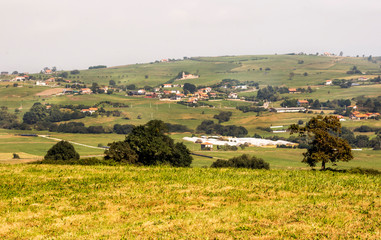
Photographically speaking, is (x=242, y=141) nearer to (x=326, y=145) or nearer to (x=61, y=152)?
(x=61, y=152)

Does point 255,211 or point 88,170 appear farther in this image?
point 88,170

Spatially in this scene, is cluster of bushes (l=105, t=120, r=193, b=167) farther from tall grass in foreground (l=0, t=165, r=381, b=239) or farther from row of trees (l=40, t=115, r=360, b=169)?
tall grass in foreground (l=0, t=165, r=381, b=239)

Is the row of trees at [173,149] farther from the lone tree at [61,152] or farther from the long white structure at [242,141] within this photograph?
the long white structure at [242,141]

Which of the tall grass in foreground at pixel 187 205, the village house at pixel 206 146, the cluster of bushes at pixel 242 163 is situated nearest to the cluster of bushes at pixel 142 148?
the cluster of bushes at pixel 242 163

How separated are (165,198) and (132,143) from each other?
1309 inches

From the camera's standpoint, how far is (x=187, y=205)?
26.5 meters

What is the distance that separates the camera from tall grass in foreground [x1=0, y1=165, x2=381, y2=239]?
21031 mm

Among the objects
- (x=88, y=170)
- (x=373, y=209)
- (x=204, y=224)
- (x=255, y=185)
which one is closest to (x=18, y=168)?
(x=88, y=170)

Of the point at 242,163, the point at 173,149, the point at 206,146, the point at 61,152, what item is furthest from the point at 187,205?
the point at 206,146

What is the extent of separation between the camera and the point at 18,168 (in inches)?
1655

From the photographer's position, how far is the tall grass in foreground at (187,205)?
21031mm

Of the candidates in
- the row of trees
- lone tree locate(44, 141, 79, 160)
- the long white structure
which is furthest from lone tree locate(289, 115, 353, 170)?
the long white structure

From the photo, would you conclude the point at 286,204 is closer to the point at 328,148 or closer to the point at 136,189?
the point at 136,189

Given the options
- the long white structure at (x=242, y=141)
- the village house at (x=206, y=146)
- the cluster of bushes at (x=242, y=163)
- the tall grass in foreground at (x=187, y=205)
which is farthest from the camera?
the long white structure at (x=242, y=141)
